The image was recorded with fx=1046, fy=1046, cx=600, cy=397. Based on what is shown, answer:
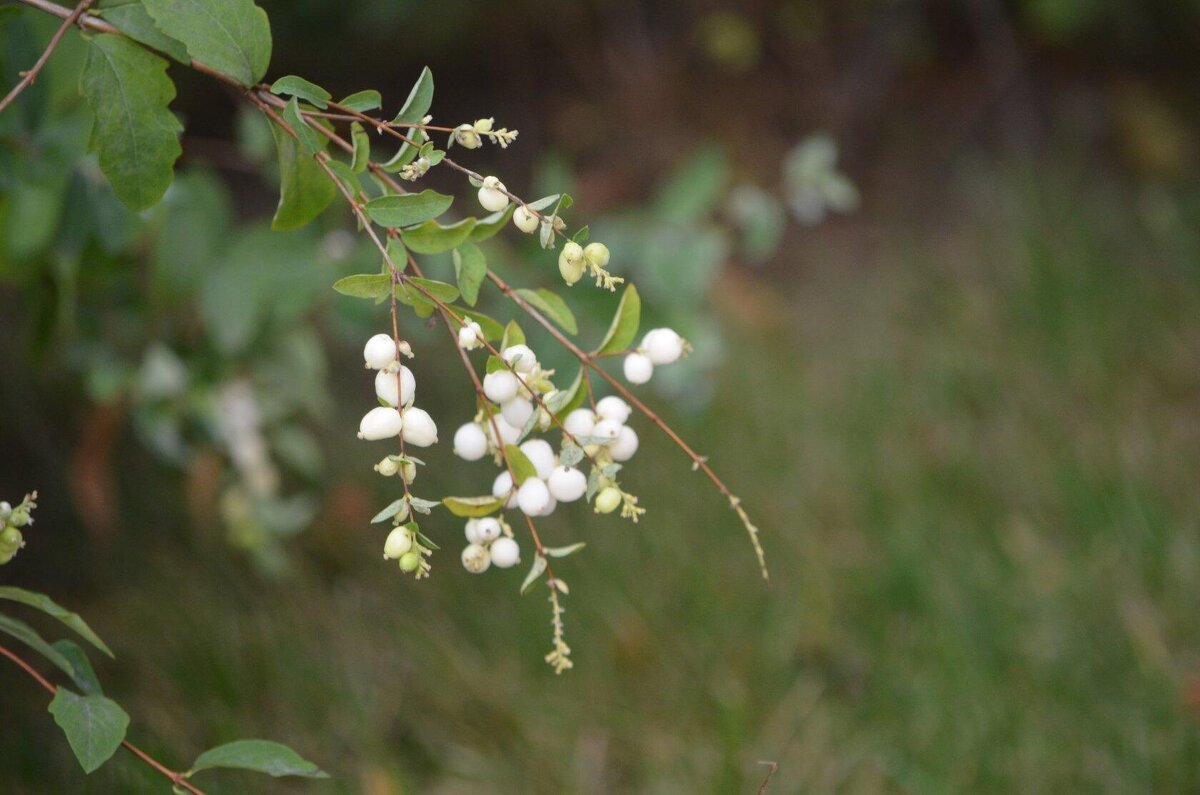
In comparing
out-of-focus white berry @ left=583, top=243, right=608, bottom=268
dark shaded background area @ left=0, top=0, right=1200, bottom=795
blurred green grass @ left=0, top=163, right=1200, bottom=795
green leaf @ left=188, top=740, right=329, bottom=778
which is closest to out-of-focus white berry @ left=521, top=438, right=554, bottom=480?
out-of-focus white berry @ left=583, top=243, right=608, bottom=268

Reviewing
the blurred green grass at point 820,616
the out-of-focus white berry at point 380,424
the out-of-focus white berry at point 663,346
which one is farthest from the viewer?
the blurred green grass at point 820,616

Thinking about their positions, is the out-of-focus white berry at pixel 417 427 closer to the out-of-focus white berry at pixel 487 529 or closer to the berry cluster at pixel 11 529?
the out-of-focus white berry at pixel 487 529

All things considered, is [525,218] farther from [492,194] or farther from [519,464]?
[519,464]

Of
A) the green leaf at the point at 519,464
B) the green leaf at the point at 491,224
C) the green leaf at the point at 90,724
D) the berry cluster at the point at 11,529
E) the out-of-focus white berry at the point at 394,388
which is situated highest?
the green leaf at the point at 491,224

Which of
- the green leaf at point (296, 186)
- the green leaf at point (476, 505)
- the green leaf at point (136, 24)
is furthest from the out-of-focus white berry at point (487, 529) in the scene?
the green leaf at point (136, 24)

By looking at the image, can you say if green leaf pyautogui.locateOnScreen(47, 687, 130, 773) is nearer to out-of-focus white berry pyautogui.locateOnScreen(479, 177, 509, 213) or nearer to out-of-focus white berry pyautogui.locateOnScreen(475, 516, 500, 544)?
out-of-focus white berry pyautogui.locateOnScreen(475, 516, 500, 544)

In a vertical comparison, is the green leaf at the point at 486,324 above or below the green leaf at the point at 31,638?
above

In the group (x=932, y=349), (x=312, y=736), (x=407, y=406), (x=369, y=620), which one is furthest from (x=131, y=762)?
(x=932, y=349)

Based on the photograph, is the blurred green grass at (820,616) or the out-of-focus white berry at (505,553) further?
the blurred green grass at (820,616)
